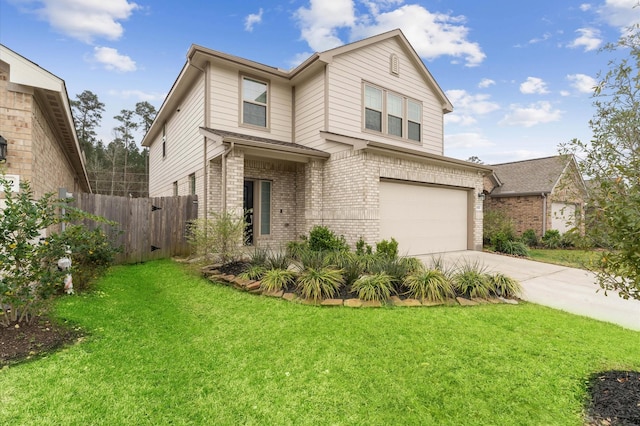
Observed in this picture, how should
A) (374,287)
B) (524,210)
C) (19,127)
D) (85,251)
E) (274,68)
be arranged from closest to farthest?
1. (19,127)
2. (374,287)
3. (85,251)
4. (274,68)
5. (524,210)

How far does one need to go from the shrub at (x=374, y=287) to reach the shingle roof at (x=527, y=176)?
12.4 metres

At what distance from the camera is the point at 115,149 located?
34.4m

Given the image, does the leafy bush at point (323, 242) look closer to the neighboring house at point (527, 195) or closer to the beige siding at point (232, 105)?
the beige siding at point (232, 105)

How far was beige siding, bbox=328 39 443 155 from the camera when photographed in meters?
10.0

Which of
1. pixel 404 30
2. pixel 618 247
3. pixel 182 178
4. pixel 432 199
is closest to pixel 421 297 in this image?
pixel 618 247

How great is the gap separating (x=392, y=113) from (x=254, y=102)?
508 cm

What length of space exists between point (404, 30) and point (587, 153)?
37.1ft

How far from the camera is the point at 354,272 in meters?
5.95

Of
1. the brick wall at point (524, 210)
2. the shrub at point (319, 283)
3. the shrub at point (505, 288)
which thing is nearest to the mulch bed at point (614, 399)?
the shrub at point (505, 288)

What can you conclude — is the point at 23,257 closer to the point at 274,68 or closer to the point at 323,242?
the point at 323,242

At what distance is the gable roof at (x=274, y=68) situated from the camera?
8.98 m

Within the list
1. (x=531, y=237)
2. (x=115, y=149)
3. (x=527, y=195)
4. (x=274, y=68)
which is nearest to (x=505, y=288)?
(x=274, y=68)

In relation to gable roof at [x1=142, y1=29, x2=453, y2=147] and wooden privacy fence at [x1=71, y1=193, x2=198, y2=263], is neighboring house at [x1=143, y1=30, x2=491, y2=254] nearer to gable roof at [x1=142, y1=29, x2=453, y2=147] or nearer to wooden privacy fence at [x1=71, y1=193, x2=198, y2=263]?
gable roof at [x1=142, y1=29, x2=453, y2=147]

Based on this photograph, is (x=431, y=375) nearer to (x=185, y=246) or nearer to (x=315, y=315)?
(x=315, y=315)
